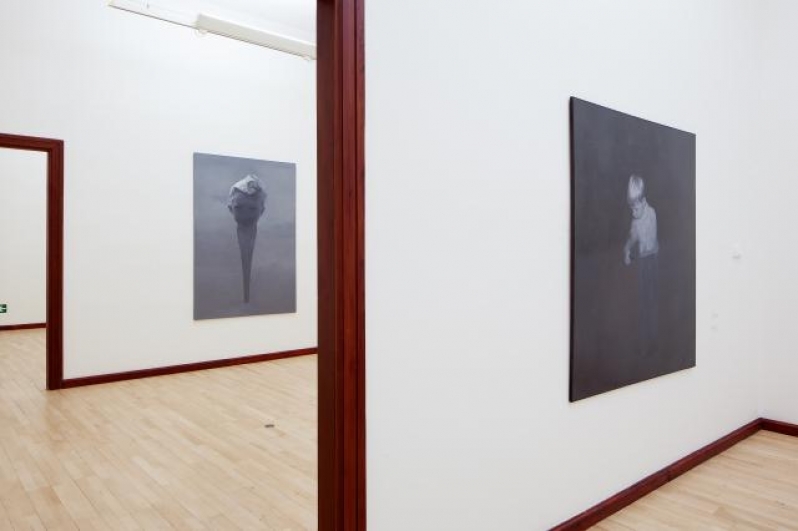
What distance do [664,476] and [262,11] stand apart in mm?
6109

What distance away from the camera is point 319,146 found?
1835mm

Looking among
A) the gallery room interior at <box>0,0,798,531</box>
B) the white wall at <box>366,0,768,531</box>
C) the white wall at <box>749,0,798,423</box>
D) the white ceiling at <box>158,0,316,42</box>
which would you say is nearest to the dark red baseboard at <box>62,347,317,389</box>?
the gallery room interior at <box>0,0,798,531</box>

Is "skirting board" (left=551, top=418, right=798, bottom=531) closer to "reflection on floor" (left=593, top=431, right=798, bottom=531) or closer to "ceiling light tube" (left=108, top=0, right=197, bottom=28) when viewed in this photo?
"reflection on floor" (left=593, top=431, right=798, bottom=531)

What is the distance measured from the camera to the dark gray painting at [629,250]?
2561 millimetres

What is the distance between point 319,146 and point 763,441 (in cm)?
392

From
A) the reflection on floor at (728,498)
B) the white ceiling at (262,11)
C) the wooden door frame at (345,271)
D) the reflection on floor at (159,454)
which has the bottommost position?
the reflection on floor at (728,498)

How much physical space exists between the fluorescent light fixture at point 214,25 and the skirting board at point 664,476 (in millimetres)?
5375

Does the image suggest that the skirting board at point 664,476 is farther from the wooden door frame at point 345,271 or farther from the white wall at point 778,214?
the wooden door frame at point 345,271

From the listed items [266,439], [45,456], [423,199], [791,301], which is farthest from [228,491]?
[791,301]

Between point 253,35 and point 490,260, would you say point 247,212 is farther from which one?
point 490,260

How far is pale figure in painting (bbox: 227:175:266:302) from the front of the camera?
6.34 meters

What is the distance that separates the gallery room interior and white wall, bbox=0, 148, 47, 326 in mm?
4830

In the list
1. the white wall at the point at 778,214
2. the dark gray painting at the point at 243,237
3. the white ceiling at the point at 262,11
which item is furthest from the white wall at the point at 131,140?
the white wall at the point at 778,214

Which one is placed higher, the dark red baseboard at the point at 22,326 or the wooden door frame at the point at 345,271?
the wooden door frame at the point at 345,271
